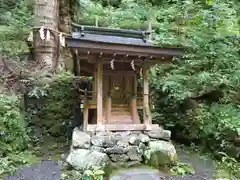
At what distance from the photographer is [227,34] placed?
26.0ft

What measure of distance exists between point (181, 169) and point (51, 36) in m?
5.58

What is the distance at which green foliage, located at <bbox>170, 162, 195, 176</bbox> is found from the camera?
17.2ft

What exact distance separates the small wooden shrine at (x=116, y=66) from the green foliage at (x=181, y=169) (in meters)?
1.09

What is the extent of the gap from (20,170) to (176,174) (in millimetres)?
3021

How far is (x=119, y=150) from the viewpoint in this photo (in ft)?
17.6

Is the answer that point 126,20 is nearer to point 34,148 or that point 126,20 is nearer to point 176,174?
point 34,148

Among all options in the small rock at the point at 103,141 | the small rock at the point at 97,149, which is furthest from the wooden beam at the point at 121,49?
the small rock at the point at 97,149

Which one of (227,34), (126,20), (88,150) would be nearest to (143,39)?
(88,150)

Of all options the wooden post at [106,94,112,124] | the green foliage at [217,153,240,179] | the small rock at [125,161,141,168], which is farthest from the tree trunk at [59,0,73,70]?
the green foliage at [217,153,240,179]

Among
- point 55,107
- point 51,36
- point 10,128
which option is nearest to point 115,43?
point 10,128

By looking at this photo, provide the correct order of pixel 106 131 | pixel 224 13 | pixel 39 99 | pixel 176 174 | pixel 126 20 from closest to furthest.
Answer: pixel 176 174 < pixel 106 131 < pixel 39 99 < pixel 224 13 < pixel 126 20

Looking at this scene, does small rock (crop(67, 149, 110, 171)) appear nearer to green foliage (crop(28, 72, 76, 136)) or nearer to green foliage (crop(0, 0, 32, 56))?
green foliage (crop(28, 72, 76, 136))

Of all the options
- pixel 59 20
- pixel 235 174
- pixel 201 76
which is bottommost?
pixel 235 174

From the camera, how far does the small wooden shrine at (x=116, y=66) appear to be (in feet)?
17.5
